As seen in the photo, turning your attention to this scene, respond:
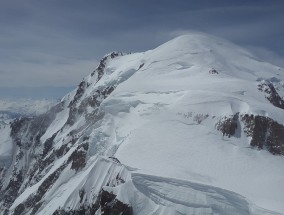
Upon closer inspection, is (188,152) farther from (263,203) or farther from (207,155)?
(263,203)

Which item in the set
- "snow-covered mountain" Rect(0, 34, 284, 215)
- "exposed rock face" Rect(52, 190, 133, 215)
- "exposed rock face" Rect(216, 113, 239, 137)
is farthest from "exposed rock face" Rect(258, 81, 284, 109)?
"exposed rock face" Rect(52, 190, 133, 215)

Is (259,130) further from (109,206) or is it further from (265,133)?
(109,206)

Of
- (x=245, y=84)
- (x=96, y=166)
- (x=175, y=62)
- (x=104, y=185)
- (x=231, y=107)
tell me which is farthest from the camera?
(x=175, y=62)

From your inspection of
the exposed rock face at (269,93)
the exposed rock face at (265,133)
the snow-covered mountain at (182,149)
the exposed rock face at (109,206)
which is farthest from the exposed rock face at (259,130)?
the exposed rock face at (109,206)

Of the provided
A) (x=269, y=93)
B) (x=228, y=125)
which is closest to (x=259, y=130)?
(x=228, y=125)

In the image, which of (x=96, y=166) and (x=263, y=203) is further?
(x=96, y=166)

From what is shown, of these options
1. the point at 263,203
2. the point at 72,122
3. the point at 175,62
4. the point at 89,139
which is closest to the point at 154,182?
the point at 263,203

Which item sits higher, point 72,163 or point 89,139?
point 89,139

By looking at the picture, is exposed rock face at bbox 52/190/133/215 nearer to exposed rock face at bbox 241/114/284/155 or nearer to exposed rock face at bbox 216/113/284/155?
exposed rock face at bbox 216/113/284/155

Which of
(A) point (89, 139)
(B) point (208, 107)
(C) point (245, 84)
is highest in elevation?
(C) point (245, 84)
